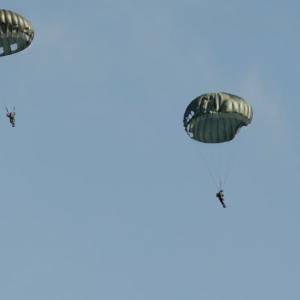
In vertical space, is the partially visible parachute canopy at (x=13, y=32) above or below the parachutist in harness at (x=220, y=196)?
above

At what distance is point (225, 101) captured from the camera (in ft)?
490

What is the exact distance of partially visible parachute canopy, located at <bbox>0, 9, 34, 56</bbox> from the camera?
151 meters

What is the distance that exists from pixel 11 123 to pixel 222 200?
1740 cm

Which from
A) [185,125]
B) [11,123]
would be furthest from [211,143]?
[11,123]

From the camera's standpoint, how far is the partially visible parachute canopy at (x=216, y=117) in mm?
149125

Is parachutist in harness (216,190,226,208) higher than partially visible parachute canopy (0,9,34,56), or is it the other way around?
partially visible parachute canopy (0,9,34,56)

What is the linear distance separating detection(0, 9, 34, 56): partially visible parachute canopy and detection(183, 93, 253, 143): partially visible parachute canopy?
13472 mm

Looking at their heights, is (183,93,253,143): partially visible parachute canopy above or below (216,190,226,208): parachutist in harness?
above

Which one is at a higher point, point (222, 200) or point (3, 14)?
point (3, 14)

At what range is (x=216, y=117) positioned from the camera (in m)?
149

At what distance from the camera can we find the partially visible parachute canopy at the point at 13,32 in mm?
151375

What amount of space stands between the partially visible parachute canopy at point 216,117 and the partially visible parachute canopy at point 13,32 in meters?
13.5

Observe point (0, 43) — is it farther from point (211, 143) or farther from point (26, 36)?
point (211, 143)

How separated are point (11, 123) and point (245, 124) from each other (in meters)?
17.7
